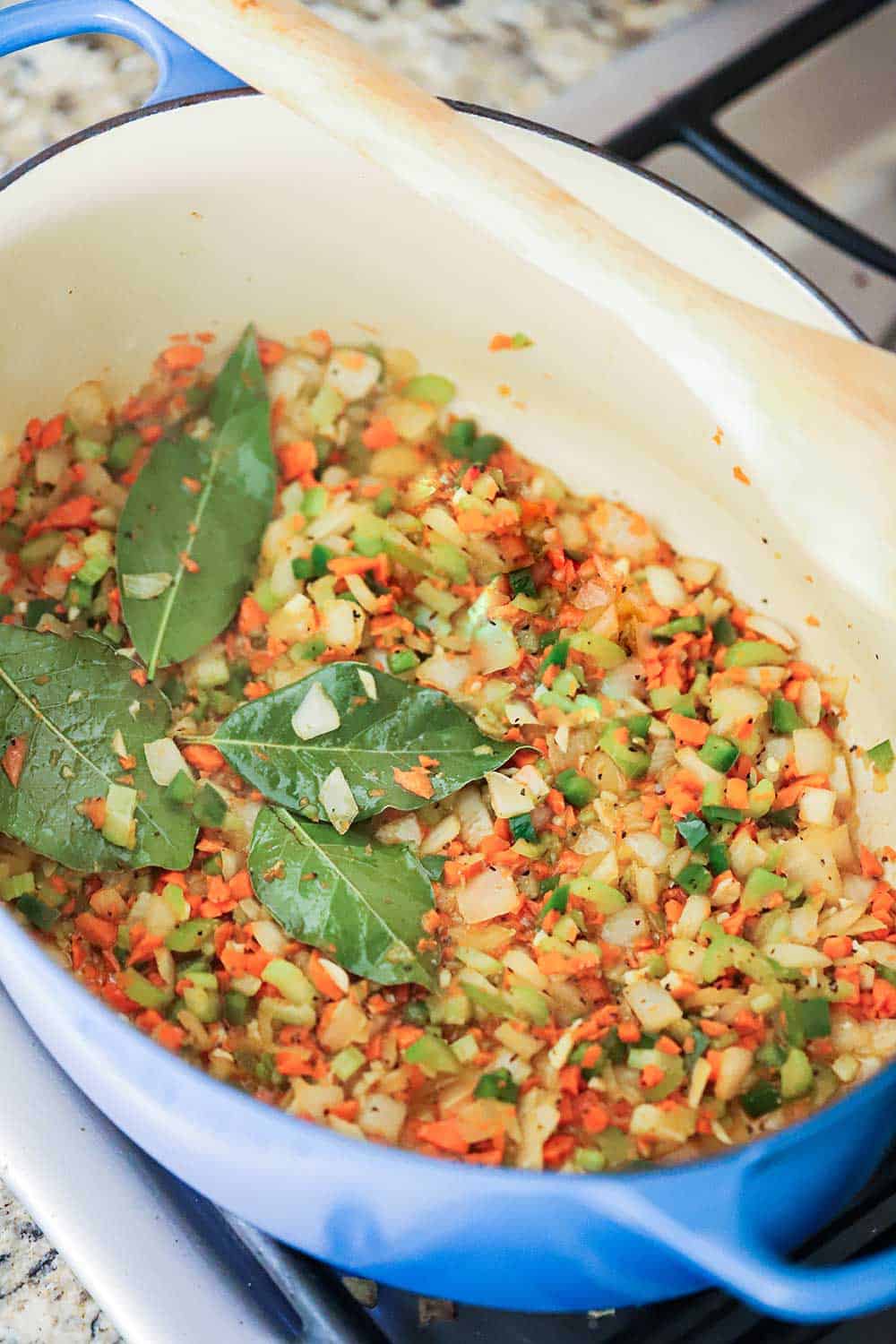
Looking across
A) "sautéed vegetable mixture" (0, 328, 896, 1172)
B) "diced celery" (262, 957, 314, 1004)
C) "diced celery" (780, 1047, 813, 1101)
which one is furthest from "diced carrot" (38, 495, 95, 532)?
"diced celery" (780, 1047, 813, 1101)

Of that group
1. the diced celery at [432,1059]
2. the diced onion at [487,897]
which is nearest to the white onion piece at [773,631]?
the diced onion at [487,897]

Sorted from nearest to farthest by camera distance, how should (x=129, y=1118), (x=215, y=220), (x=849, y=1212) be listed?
(x=129, y=1118), (x=849, y=1212), (x=215, y=220)

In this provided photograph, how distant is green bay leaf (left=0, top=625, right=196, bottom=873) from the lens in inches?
27.3

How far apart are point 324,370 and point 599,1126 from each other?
0.51m

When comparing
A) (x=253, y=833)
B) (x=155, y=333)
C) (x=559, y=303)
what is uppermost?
(x=559, y=303)

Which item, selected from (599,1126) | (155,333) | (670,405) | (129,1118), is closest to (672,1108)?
(599,1126)

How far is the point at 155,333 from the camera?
853 mm

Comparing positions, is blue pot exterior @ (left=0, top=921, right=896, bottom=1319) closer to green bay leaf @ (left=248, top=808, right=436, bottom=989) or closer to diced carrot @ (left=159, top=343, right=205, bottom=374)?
green bay leaf @ (left=248, top=808, right=436, bottom=989)

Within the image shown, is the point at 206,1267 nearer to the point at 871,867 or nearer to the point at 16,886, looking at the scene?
the point at 16,886

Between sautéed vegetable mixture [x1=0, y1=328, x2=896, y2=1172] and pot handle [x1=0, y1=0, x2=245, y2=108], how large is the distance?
0.52 ft

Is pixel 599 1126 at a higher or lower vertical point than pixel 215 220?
lower

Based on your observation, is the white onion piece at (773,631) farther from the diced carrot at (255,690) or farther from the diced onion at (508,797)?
the diced carrot at (255,690)

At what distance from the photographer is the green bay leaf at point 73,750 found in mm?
694

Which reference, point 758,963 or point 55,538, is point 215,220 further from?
point 758,963
